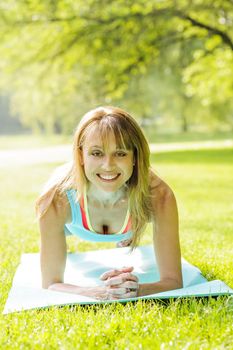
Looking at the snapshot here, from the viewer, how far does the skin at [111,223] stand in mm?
2994

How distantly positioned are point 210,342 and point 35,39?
12.6 meters

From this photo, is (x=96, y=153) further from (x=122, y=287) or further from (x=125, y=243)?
(x=125, y=243)

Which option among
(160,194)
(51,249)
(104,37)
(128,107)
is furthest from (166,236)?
(128,107)

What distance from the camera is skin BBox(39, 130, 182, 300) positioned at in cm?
299

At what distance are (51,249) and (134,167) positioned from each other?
651 mm

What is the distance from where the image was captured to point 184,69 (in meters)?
17.9

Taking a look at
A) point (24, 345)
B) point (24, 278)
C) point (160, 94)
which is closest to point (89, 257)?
point (24, 278)

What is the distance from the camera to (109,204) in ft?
11.2

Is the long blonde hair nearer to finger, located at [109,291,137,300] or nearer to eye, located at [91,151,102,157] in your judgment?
eye, located at [91,151,102,157]

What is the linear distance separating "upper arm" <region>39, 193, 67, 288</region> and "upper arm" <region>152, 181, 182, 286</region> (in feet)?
1.78

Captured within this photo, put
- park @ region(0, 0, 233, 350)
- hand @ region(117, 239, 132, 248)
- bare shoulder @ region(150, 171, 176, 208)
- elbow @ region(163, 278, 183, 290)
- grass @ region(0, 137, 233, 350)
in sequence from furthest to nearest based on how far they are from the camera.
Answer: hand @ region(117, 239, 132, 248) → bare shoulder @ region(150, 171, 176, 208) → elbow @ region(163, 278, 183, 290) → park @ region(0, 0, 233, 350) → grass @ region(0, 137, 233, 350)

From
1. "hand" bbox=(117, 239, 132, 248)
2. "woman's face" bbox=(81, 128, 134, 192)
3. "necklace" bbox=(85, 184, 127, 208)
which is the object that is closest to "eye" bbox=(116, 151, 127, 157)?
"woman's face" bbox=(81, 128, 134, 192)

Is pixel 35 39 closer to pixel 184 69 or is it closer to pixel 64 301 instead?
pixel 184 69

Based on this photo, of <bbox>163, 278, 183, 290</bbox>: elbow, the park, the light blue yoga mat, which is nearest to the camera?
the park
